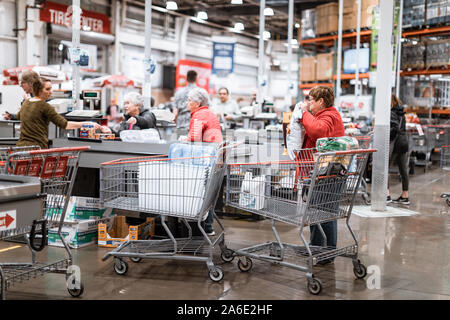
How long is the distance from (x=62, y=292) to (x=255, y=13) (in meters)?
12.4

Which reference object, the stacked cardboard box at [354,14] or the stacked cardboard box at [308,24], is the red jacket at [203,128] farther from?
the stacked cardboard box at [308,24]

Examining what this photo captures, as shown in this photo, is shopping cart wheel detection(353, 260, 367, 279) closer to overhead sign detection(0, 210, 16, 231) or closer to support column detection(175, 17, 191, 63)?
overhead sign detection(0, 210, 16, 231)

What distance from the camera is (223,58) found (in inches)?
640

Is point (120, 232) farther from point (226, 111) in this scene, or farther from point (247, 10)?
point (247, 10)

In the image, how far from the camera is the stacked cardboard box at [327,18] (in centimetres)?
1577

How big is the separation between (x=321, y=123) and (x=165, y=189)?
1.37 metres

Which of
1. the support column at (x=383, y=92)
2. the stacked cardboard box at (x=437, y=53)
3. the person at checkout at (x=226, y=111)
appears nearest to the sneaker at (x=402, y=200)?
the support column at (x=383, y=92)

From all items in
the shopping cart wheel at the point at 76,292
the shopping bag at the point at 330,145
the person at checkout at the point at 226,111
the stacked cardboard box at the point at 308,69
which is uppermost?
the stacked cardboard box at the point at 308,69

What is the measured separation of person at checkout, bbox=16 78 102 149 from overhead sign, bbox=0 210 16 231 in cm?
154

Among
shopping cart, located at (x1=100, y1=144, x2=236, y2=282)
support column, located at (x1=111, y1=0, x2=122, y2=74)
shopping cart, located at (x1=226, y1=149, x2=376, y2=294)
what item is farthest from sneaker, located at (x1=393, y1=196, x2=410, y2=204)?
support column, located at (x1=111, y1=0, x2=122, y2=74)

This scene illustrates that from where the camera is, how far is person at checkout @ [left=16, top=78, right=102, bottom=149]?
14.2 feet

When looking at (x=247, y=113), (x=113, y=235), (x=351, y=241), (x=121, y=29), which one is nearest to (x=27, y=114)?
(x=113, y=235)

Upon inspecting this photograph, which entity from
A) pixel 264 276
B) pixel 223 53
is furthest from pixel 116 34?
pixel 264 276

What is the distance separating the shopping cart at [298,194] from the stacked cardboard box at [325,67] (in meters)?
12.4
